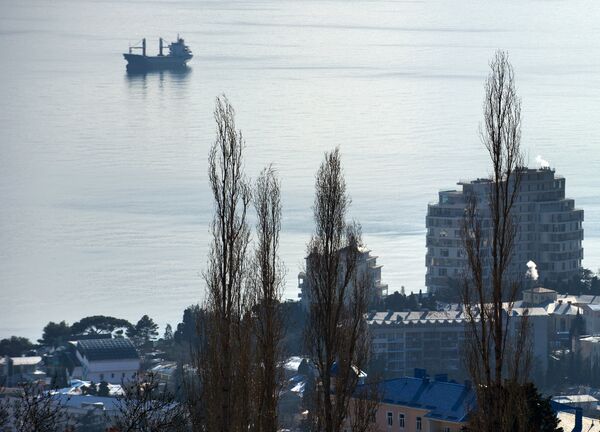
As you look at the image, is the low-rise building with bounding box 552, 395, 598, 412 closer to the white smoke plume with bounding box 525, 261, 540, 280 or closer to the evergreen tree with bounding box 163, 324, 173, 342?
the evergreen tree with bounding box 163, 324, 173, 342

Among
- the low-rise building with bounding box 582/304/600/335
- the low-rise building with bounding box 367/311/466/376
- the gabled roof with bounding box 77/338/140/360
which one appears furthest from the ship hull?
the gabled roof with bounding box 77/338/140/360

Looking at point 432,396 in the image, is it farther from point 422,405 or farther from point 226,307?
point 226,307

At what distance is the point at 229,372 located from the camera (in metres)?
13.2

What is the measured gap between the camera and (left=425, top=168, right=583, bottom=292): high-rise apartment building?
46812 millimetres

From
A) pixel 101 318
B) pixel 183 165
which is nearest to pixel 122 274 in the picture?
pixel 101 318

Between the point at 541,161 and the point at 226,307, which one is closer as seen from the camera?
the point at 226,307

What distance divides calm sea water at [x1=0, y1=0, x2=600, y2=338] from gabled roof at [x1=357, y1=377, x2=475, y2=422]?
15.5 metres

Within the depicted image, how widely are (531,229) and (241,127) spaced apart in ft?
73.9

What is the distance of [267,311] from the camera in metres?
13.4

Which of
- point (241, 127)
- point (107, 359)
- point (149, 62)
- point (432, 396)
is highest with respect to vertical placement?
point (149, 62)

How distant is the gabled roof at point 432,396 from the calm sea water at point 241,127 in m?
15.5

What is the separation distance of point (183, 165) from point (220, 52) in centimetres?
4454

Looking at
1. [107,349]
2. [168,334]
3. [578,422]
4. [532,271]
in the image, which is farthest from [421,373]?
[532,271]

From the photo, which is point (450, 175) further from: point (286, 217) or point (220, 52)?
point (220, 52)
